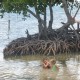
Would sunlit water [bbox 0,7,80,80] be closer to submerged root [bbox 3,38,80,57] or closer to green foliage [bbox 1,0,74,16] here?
submerged root [bbox 3,38,80,57]

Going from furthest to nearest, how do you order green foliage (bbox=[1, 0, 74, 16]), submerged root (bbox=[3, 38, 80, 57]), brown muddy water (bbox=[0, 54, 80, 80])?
green foliage (bbox=[1, 0, 74, 16]), submerged root (bbox=[3, 38, 80, 57]), brown muddy water (bbox=[0, 54, 80, 80])

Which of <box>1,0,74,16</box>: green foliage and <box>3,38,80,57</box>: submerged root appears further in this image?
<box>1,0,74,16</box>: green foliage

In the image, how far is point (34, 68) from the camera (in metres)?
15.1

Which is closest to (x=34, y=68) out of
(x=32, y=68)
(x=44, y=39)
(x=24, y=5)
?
(x=32, y=68)

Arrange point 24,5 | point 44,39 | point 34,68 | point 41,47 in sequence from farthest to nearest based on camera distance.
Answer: point 44,39
point 24,5
point 41,47
point 34,68

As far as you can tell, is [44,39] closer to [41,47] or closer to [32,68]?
[41,47]

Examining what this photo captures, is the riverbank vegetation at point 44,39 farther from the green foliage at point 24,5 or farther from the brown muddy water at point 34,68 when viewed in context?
the brown muddy water at point 34,68

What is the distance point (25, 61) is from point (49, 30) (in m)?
2.91

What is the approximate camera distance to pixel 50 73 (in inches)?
560

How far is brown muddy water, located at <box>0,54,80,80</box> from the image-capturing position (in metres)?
13.6

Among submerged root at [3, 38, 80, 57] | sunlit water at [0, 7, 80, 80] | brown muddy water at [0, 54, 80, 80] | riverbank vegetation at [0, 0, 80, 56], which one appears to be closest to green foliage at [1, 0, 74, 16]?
riverbank vegetation at [0, 0, 80, 56]

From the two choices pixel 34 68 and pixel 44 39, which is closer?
pixel 34 68

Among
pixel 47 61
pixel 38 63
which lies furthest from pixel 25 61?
pixel 47 61

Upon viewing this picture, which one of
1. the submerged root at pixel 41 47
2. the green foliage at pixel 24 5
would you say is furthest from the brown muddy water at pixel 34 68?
the green foliage at pixel 24 5
